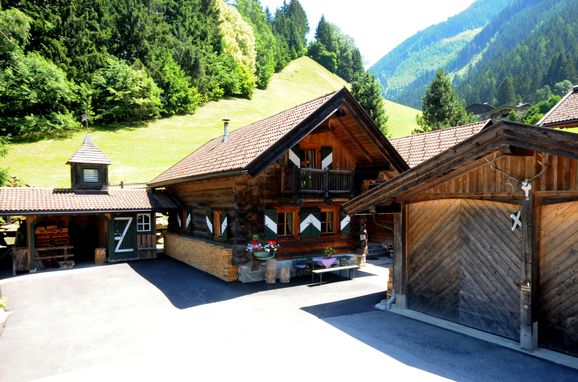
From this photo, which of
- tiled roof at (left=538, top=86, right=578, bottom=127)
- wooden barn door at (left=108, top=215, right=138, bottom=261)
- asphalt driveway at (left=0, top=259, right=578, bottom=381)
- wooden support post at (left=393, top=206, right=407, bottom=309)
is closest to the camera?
asphalt driveway at (left=0, top=259, right=578, bottom=381)

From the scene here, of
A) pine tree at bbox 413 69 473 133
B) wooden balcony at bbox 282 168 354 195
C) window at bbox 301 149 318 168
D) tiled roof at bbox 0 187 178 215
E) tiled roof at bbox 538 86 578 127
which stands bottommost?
tiled roof at bbox 0 187 178 215

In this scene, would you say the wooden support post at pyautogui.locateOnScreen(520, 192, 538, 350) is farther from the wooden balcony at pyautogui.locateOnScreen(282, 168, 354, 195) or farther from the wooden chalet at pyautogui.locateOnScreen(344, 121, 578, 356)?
the wooden balcony at pyautogui.locateOnScreen(282, 168, 354, 195)

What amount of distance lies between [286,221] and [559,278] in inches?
380

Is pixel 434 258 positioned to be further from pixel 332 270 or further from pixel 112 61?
pixel 112 61

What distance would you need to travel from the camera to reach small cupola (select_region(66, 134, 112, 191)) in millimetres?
19078

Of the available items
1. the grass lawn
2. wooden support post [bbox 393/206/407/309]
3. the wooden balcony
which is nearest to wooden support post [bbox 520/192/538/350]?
wooden support post [bbox 393/206/407/309]

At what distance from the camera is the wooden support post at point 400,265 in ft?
33.5

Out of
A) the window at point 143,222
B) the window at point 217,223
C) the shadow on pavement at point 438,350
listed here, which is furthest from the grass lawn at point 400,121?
the shadow on pavement at point 438,350

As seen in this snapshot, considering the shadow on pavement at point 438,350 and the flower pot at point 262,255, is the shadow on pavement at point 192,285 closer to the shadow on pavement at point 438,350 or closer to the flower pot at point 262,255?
the flower pot at point 262,255

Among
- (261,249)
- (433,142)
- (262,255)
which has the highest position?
(433,142)

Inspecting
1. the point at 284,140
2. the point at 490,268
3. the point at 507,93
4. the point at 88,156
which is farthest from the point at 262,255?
the point at 507,93

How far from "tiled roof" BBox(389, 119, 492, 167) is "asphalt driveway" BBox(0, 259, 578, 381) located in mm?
8965

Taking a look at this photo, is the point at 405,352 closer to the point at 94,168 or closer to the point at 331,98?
the point at 331,98

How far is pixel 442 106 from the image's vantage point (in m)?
43.8
